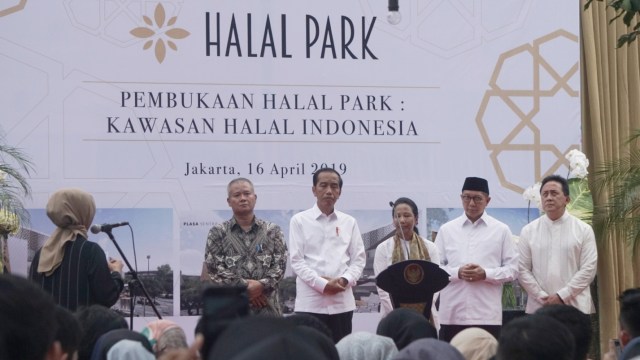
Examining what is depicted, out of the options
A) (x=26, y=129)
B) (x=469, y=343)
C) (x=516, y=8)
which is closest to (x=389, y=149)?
(x=516, y=8)

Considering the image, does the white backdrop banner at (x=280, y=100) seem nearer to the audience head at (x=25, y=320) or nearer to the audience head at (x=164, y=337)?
the audience head at (x=164, y=337)

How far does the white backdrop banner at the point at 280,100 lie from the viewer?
6949mm

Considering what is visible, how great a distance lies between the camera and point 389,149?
7.40 metres

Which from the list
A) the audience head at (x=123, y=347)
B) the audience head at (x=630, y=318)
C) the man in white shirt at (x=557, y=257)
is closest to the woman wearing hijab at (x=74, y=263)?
the audience head at (x=123, y=347)

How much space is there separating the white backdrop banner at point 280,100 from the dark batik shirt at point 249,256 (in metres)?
1.25

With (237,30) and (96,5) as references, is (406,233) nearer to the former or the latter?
(237,30)

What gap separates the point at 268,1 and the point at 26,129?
204 centimetres

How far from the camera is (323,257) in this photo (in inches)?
237

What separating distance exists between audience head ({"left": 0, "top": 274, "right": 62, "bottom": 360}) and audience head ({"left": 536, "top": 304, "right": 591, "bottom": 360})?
2.08 meters

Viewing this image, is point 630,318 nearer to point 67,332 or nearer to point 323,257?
point 67,332

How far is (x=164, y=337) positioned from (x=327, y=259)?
9.84ft

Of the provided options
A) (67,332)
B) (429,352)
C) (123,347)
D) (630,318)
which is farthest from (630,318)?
(67,332)

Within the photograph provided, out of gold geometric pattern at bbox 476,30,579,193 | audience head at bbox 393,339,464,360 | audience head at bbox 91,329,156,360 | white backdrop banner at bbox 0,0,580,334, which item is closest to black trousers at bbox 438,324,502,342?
white backdrop banner at bbox 0,0,580,334

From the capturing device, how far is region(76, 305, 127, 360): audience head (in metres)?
3.38
